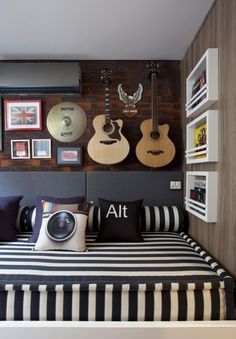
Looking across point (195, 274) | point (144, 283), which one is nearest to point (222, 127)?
point (195, 274)

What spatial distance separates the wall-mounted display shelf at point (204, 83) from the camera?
1.79m

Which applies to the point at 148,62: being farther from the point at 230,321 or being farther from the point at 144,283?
the point at 230,321

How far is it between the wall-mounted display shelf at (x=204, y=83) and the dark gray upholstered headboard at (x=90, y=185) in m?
0.81

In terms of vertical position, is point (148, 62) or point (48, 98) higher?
point (148, 62)

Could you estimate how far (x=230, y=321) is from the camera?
54.8 inches

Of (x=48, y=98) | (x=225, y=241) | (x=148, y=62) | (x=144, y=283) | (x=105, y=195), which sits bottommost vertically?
(x=144, y=283)

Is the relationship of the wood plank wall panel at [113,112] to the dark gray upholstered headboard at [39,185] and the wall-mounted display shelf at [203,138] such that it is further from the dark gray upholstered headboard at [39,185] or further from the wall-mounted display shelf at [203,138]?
the wall-mounted display shelf at [203,138]

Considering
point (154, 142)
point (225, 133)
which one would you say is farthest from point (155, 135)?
point (225, 133)

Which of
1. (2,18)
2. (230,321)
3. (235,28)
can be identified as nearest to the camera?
(230,321)

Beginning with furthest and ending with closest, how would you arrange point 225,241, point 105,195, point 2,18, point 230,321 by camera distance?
point 105,195 < point 2,18 < point 225,241 < point 230,321

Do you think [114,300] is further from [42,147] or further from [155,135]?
[42,147]

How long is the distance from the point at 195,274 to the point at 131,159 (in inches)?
58.2

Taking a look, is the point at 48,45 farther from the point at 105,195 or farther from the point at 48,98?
the point at 105,195

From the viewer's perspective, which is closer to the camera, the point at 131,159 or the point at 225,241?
the point at 225,241
